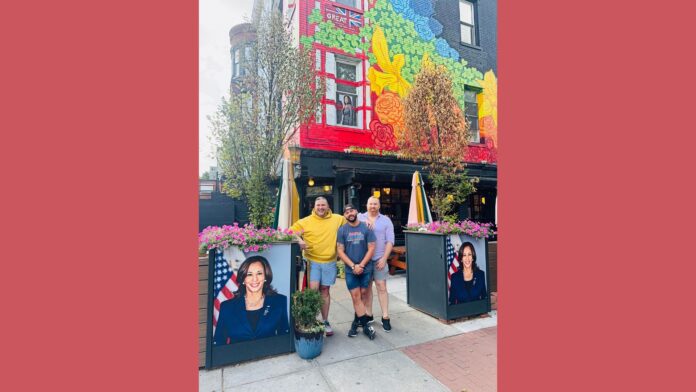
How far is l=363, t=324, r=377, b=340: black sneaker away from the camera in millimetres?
4203

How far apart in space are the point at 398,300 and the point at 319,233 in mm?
2873

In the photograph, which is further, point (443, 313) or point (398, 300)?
point (398, 300)

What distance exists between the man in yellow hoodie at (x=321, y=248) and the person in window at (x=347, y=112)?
6388 mm

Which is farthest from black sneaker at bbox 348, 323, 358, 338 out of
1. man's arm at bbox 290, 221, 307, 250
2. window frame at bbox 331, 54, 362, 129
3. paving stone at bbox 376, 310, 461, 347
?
window frame at bbox 331, 54, 362, 129

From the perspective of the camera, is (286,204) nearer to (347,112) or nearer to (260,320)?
(260,320)

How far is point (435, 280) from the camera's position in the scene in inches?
201

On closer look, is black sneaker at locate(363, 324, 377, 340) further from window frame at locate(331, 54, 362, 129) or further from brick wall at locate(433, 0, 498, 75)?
brick wall at locate(433, 0, 498, 75)

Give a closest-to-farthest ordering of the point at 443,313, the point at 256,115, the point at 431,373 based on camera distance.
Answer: the point at 431,373, the point at 443,313, the point at 256,115

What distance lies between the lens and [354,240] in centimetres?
432

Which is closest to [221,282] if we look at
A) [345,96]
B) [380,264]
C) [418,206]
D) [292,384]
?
[292,384]

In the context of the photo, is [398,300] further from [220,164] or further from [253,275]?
[220,164]

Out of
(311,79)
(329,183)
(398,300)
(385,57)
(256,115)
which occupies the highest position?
(385,57)

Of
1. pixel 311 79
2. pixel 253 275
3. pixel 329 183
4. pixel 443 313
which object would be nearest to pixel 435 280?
pixel 443 313

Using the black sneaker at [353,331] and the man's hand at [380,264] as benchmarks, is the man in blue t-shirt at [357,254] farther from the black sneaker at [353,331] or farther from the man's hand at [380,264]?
the man's hand at [380,264]
